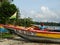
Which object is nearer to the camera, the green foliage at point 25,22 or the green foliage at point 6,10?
the green foliage at point 6,10

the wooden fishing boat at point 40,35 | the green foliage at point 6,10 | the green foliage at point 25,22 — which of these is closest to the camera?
the wooden fishing boat at point 40,35

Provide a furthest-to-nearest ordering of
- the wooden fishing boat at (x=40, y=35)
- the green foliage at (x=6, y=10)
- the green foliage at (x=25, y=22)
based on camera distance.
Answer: the green foliage at (x=25, y=22) → the green foliage at (x=6, y=10) → the wooden fishing boat at (x=40, y=35)

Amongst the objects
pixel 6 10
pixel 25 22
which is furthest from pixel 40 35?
pixel 25 22

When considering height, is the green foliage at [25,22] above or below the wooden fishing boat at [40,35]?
above

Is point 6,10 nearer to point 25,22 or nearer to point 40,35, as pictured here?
point 25,22

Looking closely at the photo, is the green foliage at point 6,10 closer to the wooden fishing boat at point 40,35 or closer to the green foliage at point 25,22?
the green foliage at point 25,22

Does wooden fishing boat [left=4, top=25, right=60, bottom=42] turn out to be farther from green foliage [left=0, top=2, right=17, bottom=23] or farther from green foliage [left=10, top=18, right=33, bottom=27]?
green foliage [left=10, top=18, right=33, bottom=27]

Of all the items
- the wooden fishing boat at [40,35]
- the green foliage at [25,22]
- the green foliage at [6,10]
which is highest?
the green foliage at [6,10]

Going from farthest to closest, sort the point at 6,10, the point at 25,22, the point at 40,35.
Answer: the point at 25,22 → the point at 6,10 → the point at 40,35

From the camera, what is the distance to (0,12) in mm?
32688

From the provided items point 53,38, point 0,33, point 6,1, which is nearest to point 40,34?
point 53,38

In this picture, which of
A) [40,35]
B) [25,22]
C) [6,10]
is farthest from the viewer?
[25,22]

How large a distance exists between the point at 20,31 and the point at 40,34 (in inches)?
88.7

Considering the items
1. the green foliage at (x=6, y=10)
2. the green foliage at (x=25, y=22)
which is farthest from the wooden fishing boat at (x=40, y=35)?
the green foliage at (x=25, y=22)
